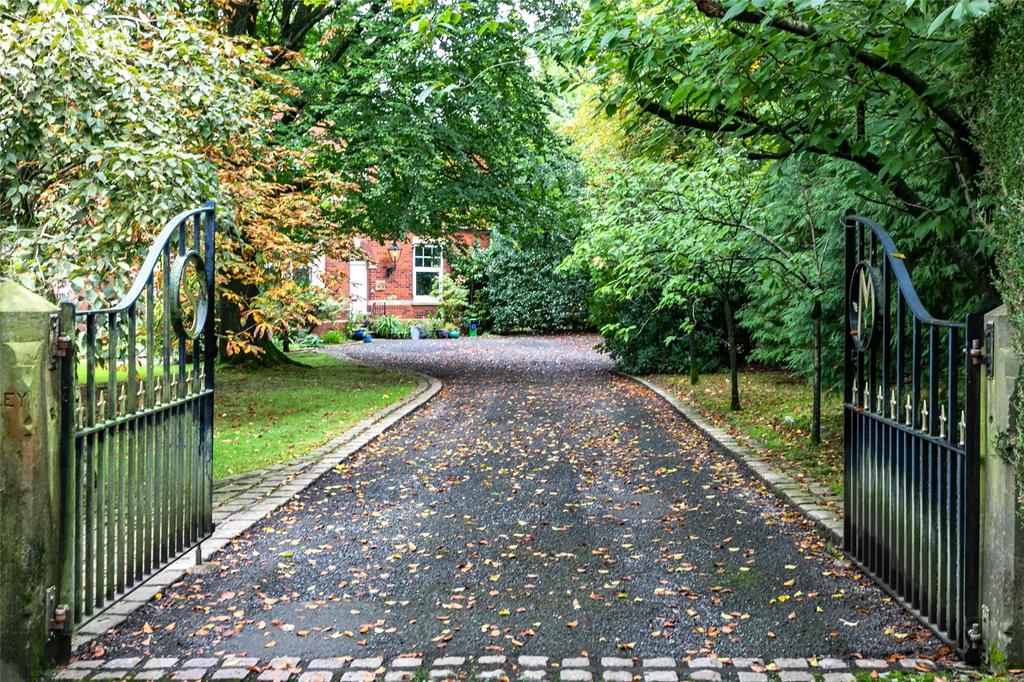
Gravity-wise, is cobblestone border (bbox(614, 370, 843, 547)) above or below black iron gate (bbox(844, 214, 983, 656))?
below

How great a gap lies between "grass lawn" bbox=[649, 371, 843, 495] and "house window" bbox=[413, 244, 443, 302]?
19305mm

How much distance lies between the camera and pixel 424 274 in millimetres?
37781

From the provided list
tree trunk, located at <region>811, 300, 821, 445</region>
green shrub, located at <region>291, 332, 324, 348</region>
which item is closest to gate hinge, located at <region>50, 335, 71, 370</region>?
tree trunk, located at <region>811, 300, 821, 445</region>

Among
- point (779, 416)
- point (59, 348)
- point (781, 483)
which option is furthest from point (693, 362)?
point (59, 348)

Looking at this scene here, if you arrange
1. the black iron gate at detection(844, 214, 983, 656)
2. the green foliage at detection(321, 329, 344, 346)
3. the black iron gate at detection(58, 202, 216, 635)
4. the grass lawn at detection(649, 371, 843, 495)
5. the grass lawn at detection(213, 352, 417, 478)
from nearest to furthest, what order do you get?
the black iron gate at detection(844, 214, 983, 656)
the black iron gate at detection(58, 202, 216, 635)
the grass lawn at detection(649, 371, 843, 495)
the grass lawn at detection(213, 352, 417, 478)
the green foliage at detection(321, 329, 344, 346)

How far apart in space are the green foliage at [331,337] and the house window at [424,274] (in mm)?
5712

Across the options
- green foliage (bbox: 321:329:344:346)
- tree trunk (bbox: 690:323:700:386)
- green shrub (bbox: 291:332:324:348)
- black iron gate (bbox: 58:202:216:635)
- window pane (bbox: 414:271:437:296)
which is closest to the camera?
black iron gate (bbox: 58:202:216:635)

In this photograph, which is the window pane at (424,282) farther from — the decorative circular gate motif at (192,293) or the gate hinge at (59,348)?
the gate hinge at (59,348)

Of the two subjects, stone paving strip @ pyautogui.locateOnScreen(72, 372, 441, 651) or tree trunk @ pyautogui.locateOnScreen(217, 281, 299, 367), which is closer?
stone paving strip @ pyautogui.locateOnScreen(72, 372, 441, 651)

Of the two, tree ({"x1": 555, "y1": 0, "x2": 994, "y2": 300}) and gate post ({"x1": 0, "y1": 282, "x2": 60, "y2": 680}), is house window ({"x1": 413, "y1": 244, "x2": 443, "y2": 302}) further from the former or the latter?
gate post ({"x1": 0, "y1": 282, "x2": 60, "y2": 680})

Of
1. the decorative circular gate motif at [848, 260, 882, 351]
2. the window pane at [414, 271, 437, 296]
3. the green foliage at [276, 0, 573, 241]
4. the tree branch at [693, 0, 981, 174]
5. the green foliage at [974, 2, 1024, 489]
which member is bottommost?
the decorative circular gate motif at [848, 260, 882, 351]

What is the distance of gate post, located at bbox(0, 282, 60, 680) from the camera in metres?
3.68

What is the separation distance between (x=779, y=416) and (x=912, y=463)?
805 cm

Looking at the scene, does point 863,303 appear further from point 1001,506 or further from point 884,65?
point 1001,506
